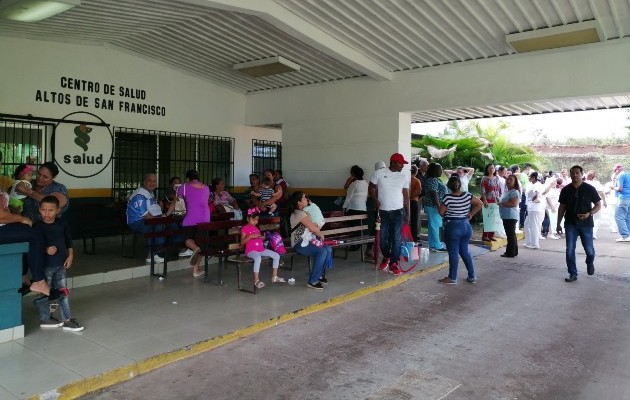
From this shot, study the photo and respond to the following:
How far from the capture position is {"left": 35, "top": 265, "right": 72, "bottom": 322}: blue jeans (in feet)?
15.0

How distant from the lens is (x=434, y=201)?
29.5 feet

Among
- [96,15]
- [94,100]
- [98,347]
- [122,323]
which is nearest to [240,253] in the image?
[122,323]

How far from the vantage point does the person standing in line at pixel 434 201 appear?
9.06 metres

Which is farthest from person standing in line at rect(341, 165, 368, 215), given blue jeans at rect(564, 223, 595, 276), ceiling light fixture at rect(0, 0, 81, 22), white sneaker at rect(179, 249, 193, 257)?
ceiling light fixture at rect(0, 0, 81, 22)

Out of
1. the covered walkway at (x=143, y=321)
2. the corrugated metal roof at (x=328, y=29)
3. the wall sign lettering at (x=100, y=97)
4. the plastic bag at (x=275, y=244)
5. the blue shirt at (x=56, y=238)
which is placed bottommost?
the covered walkway at (x=143, y=321)

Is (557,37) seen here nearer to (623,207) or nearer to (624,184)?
(624,184)

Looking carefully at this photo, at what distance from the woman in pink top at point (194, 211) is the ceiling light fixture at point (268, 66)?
368cm

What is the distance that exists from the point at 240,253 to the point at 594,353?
4131 millimetres

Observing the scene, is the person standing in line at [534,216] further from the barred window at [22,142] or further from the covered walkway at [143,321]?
the barred window at [22,142]

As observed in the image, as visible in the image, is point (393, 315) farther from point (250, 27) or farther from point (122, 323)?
point (250, 27)

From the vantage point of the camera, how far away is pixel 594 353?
4.47 m

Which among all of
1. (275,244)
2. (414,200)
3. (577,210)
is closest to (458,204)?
(577,210)

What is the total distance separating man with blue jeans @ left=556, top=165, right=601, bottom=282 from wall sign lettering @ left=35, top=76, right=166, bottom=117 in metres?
8.38

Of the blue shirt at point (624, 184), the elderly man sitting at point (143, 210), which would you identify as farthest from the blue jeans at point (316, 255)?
the blue shirt at point (624, 184)
